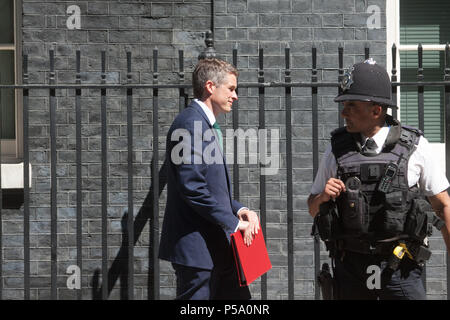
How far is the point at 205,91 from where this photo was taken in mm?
4316

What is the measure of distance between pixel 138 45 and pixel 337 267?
11.1 ft

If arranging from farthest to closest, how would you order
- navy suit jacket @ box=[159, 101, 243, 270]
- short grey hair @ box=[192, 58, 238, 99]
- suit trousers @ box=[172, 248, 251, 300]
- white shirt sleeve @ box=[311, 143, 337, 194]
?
short grey hair @ box=[192, 58, 238, 99]
suit trousers @ box=[172, 248, 251, 300]
navy suit jacket @ box=[159, 101, 243, 270]
white shirt sleeve @ box=[311, 143, 337, 194]

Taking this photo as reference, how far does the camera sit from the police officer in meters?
3.70

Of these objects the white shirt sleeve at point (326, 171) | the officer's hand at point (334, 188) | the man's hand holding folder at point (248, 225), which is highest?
the white shirt sleeve at point (326, 171)

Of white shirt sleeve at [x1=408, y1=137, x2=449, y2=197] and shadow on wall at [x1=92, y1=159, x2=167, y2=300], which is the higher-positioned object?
white shirt sleeve at [x1=408, y1=137, x2=449, y2=197]

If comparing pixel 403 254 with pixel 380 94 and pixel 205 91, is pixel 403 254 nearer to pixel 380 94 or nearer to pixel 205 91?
pixel 380 94

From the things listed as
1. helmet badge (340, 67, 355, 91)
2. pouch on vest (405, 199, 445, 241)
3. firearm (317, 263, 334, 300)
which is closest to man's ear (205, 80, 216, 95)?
helmet badge (340, 67, 355, 91)

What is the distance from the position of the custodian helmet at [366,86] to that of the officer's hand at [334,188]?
397 mm

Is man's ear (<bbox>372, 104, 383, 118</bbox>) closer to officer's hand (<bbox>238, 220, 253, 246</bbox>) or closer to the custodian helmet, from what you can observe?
the custodian helmet

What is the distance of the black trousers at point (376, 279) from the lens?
3727 millimetres

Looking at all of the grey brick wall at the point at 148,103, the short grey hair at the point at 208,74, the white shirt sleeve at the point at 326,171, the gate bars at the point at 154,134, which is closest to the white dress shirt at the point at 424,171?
the white shirt sleeve at the point at 326,171

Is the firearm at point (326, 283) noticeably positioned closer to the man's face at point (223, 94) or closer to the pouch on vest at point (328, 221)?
the pouch on vest at point (328, 221)

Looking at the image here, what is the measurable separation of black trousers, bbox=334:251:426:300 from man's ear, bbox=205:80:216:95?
45.9 inches

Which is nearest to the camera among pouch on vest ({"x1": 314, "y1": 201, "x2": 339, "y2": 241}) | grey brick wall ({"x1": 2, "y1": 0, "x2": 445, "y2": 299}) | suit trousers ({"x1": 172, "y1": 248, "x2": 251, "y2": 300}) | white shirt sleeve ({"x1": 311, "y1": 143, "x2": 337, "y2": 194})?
pouch on vest ({"x1": 314, "y1": 201, "x2": 339, "y2": 241})
